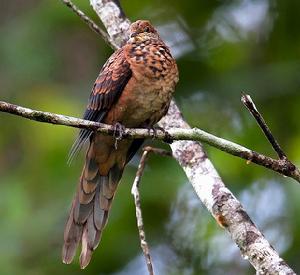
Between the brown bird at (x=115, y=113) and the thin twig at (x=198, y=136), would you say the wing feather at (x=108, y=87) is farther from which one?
the thin twig at (x=198, y=136)

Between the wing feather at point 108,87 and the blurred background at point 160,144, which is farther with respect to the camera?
the blurred background at point 160,144

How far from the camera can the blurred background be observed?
19.0 feet

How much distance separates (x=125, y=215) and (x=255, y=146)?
0.97m

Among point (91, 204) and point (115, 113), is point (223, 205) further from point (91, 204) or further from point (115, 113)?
point (91, 204)

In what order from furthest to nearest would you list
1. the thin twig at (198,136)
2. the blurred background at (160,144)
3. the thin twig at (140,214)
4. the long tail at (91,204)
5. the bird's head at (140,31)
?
the blurred background at (160,144) < the bird's head at (140,31) < the long tail at (91,204) < the thin twig at (140,214) < the thin twig at (198,136)

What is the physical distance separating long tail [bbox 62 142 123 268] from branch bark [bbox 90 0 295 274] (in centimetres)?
46

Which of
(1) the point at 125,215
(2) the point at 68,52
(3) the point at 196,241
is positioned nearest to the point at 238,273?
(3) the point at 196,241

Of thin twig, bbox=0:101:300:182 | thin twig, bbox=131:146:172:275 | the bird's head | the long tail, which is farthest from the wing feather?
thin twig, bbox=0:101:300:182

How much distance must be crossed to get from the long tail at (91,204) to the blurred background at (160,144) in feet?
2.06

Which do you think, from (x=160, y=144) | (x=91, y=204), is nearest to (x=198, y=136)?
(x=91, y=204)

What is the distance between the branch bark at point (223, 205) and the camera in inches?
147

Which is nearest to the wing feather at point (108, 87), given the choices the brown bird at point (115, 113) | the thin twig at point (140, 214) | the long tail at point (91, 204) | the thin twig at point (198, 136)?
the brown bird at point (115, 113)

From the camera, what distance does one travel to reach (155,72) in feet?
15.7

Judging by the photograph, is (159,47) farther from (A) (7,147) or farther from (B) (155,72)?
(A) (7,147)
